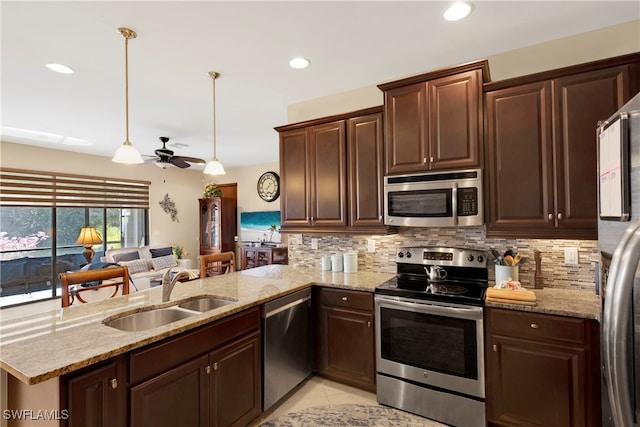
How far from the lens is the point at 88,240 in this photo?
18.6ft

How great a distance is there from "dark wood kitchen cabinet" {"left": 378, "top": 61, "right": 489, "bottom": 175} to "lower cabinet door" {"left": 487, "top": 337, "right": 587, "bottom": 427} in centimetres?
129

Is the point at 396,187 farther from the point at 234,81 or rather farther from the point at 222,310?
the point at 234,81

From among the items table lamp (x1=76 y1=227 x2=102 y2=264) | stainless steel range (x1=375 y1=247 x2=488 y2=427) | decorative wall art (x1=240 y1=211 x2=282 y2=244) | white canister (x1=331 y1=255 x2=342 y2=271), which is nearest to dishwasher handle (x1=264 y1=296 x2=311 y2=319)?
white canister (x1=331 y1=255 x2=342 y2=271)

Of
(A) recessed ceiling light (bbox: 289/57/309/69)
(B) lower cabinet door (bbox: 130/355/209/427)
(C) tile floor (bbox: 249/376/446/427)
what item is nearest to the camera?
(B) lower cabinet door (bbox: 130/355/209/427)

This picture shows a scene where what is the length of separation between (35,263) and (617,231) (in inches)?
303

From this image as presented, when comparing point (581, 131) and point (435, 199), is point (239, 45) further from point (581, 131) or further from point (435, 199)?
point (581, 131)

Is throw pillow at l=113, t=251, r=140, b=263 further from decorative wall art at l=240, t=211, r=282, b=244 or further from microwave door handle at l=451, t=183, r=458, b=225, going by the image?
microwave door handle at l=451, t=183, r=458, b=225

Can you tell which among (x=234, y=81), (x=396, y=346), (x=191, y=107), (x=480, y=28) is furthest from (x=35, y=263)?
(x=480, y=28)

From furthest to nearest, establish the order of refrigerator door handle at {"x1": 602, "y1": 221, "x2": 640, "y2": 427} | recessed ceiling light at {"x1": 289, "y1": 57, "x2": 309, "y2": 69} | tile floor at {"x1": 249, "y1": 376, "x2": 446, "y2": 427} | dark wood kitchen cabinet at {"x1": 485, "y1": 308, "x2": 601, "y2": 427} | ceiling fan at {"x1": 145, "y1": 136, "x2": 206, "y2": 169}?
ceiling fan at {"x1": 145, "y1": 136, "x2": 206, "y2": 169}, recessed ceiling light at {"x1": 289, "y1": 57, "x2": 309, "y2": 69}, tile floor at {"x1": 249, "y1": 376, "x2": 446, "y2": 427}, dark wood kitchen cabinet at {"x1": 485, "y1": 308, "x2": 601, "y2": 427}, refrigerator door handle at {"x1": 602, "y1": 221, "x2": 640, "y2": 427}

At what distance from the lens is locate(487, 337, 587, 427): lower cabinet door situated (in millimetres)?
1839

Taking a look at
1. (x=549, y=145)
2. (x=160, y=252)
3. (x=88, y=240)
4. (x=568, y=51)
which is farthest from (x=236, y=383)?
(x=160, y=252)

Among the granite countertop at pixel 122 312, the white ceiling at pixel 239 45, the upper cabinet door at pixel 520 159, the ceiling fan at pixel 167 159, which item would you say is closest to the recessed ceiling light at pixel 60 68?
the white ceiling at pixel 239 45

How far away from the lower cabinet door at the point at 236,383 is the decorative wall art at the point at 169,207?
634 cm

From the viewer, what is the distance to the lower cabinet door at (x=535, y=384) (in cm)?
184
